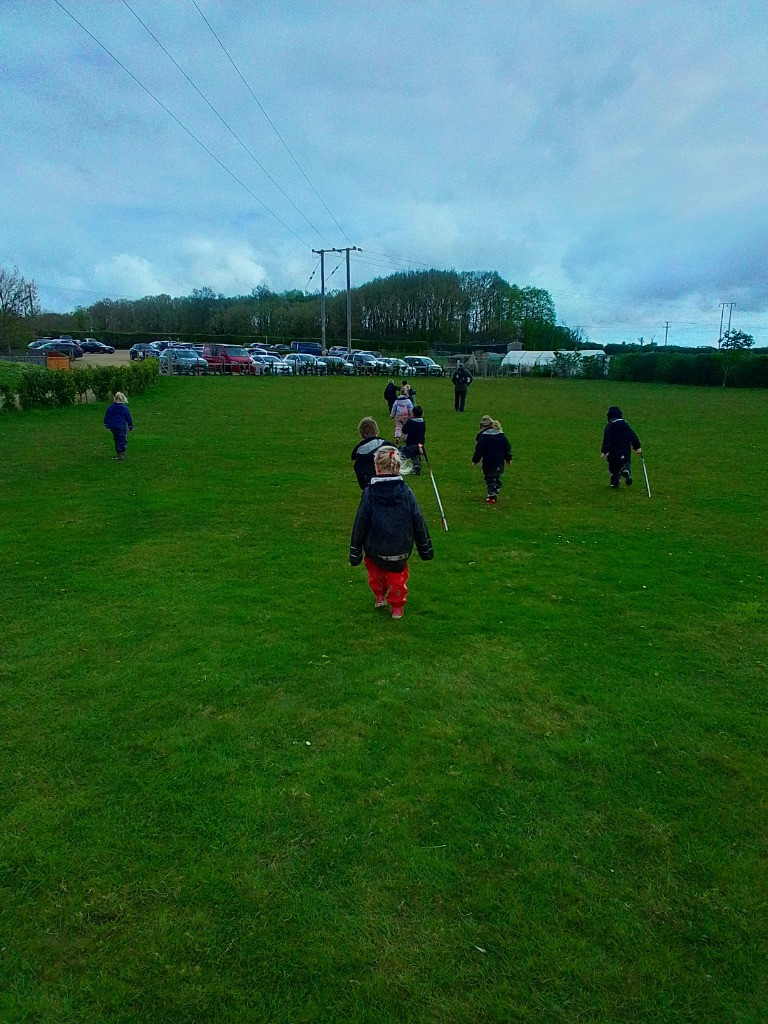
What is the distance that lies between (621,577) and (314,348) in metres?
68.4

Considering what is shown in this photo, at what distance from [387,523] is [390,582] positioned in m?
0.65

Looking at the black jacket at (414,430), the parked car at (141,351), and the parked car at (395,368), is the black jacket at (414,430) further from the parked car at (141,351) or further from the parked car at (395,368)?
the parked car at (141,351)

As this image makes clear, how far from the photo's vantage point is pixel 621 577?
25.2 feet

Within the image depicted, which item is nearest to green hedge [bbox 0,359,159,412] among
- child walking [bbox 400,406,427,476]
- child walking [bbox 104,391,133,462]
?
child walking [bbox 104,391,133,462]

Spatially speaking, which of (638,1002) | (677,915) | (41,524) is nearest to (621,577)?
(677,915)

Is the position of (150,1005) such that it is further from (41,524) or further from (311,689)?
(41,524)

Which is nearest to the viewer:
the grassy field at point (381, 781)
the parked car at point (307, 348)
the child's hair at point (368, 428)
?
the grassy field at point (381, 781)

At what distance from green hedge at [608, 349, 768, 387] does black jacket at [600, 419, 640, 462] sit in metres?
39.8

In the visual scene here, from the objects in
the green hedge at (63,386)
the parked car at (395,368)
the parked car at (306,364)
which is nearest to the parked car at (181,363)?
the parked car at (306,364)

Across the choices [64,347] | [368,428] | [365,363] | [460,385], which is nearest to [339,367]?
[365,363]

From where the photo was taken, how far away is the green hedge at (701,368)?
4462 cm

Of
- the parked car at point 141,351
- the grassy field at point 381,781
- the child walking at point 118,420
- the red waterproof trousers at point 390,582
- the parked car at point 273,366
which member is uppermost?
the parked car at point 141,351

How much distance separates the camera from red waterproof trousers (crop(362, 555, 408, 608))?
6.31m

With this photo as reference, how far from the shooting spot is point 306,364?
5044 cm
